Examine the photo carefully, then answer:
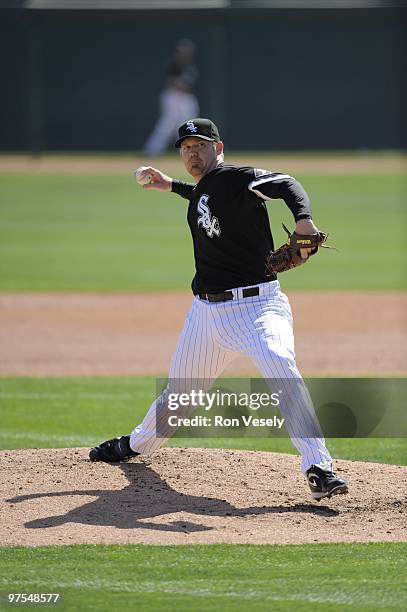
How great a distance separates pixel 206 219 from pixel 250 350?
662mm

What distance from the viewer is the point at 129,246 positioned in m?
16.8

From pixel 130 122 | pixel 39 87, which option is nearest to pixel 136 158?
pixel 130 122

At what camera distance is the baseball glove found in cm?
480

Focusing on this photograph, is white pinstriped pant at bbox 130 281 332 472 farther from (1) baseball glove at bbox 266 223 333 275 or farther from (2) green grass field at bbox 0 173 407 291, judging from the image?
(2) green grass field at bbox 0 173 407 291

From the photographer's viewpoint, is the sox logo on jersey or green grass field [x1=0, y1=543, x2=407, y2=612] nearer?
green grass field [x1=0, y1=543, x2=407, y2=612]

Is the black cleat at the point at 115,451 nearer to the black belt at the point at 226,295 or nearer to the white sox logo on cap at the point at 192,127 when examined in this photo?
the black belt at the point at 226,295

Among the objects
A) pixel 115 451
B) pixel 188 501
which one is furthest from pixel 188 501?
pixel 115 451

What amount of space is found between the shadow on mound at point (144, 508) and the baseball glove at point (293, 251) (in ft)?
3.69

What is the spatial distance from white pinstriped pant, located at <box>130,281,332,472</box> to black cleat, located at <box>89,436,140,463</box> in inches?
5.6

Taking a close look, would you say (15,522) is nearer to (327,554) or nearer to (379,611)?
(327,554)

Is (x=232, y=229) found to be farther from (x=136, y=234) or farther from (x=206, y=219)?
(x=136, y=234)

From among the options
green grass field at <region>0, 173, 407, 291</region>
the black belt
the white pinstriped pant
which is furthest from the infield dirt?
green grass field at <region>0, 173, 407, 291</region>

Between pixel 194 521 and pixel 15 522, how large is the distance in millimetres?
796

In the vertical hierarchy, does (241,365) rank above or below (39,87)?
below
